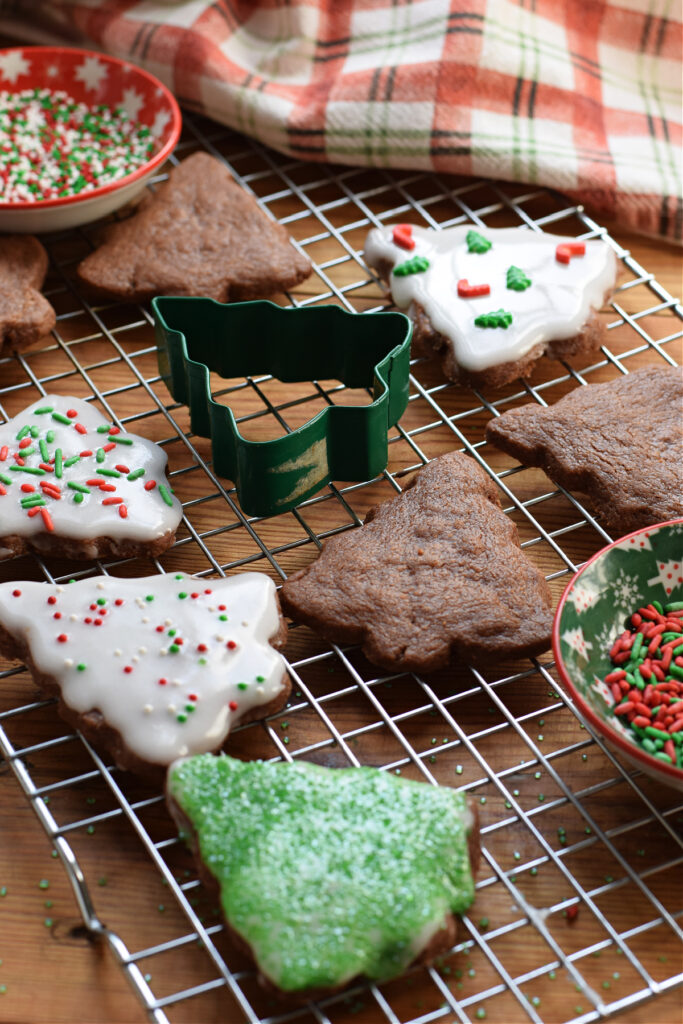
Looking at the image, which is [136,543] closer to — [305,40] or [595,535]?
[595,535]

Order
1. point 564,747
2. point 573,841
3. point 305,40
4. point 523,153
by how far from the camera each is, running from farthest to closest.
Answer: point 305,40
point 523,153
point 564,747
point 573,841

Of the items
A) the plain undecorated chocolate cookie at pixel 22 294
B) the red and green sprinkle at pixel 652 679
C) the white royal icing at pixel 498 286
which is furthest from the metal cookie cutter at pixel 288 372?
the red and green sprinkle at pixel 652 679

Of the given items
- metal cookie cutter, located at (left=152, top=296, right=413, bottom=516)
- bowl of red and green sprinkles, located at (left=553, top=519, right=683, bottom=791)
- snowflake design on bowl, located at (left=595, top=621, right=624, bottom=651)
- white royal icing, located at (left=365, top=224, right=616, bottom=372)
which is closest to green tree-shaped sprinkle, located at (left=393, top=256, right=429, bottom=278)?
white royal icing, located at (left=365, top=224, right=616, bottom=372)

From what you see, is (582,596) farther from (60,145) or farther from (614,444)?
(60,145)

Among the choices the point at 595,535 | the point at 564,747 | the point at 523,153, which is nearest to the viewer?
the point at 564,747

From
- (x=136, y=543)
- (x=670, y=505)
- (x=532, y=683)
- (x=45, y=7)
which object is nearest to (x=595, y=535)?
(x=670, y=505)

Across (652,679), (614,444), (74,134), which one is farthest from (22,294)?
(652,679)
